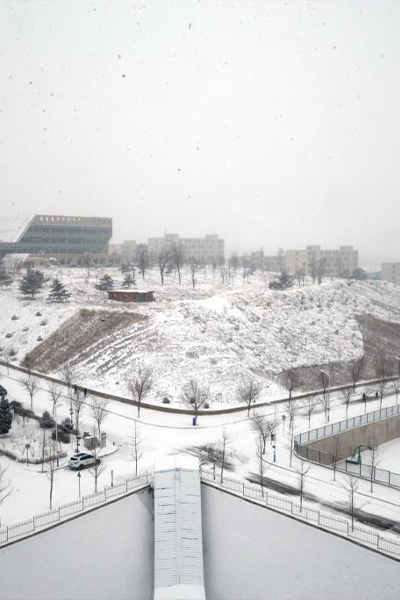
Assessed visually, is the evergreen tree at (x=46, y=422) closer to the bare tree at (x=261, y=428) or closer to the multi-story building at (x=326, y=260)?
the bare tree at (x=261, y=428)

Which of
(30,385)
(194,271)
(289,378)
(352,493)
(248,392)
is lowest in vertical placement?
(289,378)

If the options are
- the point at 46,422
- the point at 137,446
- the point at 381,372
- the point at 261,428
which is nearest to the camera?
the point at 261,428

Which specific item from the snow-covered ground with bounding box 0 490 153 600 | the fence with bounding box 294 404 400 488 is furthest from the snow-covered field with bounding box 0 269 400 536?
the snow-covered ground with bounding box 0 490 153 600

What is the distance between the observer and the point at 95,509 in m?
20.1

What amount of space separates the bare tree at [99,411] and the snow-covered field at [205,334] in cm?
345

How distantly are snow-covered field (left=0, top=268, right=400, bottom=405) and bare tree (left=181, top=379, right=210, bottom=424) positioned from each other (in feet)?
2.45

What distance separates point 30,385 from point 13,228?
2978 inches

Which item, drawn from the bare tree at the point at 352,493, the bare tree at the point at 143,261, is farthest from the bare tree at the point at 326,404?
the bare tree at the point at 143,261

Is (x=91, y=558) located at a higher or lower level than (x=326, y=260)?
Answer: lower

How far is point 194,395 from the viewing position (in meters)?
35.8

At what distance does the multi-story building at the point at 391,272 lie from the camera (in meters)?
156

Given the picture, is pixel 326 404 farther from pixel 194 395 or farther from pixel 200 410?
pixel 194 395

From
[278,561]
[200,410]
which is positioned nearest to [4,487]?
[278,561]

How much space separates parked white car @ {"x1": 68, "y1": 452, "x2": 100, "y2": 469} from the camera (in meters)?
25.7
